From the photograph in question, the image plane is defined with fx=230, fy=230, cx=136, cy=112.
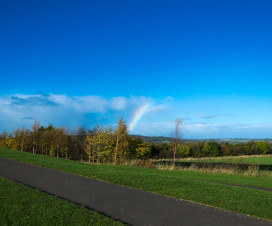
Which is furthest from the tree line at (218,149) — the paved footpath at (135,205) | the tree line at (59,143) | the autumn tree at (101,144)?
the paved footpath at (135,205)

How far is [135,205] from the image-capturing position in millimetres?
6609

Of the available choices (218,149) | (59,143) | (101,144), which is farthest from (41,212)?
(218,149)

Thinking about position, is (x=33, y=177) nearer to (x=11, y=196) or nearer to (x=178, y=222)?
(x=11, y=196)

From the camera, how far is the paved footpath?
5527mm

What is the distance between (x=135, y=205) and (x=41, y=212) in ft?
8.23

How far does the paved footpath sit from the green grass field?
49 centimetres

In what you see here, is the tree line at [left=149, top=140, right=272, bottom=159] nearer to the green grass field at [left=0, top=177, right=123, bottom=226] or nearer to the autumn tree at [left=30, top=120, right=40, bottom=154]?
the autumn tree at [left=30, top=120, right=40, bottom=154]

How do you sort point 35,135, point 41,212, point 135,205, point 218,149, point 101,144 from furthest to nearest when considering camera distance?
point 218,149
point 35,135
point 101,144
point 135,205
point 41,212

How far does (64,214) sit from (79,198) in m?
1.63

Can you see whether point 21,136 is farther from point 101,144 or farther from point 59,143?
point 101,144

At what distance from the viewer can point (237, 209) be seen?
6.44 meters

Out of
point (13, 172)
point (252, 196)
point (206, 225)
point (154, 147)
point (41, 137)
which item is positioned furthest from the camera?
point (154, 147)

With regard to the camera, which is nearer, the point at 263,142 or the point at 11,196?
the point at 11,196

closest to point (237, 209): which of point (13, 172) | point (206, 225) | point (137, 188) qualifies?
point (206, 225)
